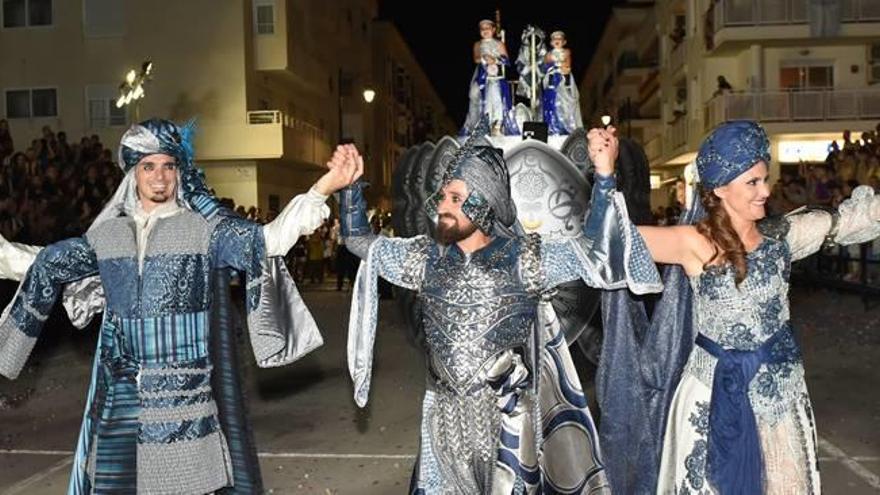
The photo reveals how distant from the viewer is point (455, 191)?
396 centimetres

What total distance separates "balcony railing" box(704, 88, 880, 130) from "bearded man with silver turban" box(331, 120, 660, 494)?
26.2 metres

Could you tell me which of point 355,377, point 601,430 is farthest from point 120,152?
point 601,430

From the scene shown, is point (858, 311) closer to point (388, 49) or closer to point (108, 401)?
point (108, 401)

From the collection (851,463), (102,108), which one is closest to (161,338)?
(851,463)

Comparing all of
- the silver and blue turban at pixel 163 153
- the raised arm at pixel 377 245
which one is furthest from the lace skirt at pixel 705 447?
the silver and blue turban at pixel 163 153

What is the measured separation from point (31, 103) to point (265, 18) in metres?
7.16

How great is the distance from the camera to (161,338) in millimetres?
4043

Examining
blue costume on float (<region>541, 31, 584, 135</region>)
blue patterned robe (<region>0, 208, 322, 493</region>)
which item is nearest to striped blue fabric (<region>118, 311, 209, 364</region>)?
blue patterned robe (<region>0, 208, 322, 493</region>)

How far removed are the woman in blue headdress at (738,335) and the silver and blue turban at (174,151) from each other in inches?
63.5

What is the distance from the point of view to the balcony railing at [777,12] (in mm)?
28484

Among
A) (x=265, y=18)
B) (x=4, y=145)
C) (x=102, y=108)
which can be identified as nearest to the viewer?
(x=4, y=145)

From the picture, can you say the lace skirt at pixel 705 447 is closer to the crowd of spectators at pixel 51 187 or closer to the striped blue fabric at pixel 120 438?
the striped blue fabric at pixel 120 438

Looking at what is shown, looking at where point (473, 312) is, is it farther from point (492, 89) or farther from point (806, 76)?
point (806, 76)

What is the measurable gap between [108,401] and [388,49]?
54915mm
